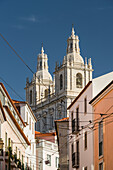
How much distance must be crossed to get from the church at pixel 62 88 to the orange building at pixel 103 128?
79.6 metres

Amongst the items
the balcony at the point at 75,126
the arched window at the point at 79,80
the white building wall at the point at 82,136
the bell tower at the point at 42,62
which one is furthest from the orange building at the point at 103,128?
the bell tower at the point at 42,62

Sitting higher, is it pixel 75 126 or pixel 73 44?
pixel 73 44

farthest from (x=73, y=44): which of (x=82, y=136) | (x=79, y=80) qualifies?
(x=82, y=136)

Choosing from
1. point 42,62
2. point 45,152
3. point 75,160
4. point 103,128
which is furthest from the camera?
point 42,62

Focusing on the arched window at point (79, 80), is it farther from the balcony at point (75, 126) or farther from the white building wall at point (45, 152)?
the balcony at point (75, 126)

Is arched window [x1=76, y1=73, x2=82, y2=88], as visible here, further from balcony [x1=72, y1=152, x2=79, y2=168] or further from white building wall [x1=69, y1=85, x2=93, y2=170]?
balcony [x1=72, y1=152, x2=79, y2=168]

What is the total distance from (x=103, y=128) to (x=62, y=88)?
88.8m

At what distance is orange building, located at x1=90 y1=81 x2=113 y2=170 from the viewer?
37.9 m

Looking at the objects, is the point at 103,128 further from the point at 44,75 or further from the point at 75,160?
the point at 44,75

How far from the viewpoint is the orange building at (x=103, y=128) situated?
3791 cm

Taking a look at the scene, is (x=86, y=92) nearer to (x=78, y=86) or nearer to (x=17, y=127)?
(x=17, y=127)

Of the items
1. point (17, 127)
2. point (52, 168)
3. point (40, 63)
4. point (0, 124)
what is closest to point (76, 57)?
point (40, 63)

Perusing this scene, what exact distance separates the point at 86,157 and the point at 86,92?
14.8 feet

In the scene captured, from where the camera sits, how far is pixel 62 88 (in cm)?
12794
